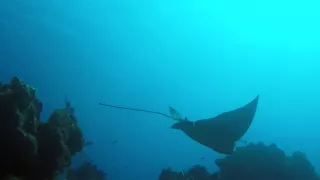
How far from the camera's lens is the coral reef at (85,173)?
14.3m

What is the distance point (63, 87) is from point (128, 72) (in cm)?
1655

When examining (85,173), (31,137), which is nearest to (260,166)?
(31,137)

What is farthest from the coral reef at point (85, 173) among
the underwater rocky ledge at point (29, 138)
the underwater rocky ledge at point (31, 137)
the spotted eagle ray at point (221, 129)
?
the spotted eagle ray at point (221, 129)

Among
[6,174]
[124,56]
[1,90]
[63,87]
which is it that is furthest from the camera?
[63,87]

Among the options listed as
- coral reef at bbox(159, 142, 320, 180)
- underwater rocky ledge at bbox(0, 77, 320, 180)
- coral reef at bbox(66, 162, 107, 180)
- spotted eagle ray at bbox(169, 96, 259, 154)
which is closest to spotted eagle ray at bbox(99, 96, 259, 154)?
spotted eagle ray at bbox(169, 96, 259, 154)

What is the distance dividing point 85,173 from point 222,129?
319 inches

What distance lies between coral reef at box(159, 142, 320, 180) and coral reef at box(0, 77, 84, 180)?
4.91 m

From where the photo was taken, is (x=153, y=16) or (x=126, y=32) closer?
(x=153, y=16)

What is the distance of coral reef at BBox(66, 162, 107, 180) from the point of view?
46.9 ft

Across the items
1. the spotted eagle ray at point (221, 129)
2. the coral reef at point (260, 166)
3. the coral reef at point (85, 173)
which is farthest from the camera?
the coral reef at point (85, 173)

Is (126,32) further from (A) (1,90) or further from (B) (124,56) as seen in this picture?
(A) (1,90)

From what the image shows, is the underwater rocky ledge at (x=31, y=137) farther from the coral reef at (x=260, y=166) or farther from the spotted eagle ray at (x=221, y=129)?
the coral reef at (x=260, y=166)

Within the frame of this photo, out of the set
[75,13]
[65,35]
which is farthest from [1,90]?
[65,35]

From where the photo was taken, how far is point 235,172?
10.1 metres
